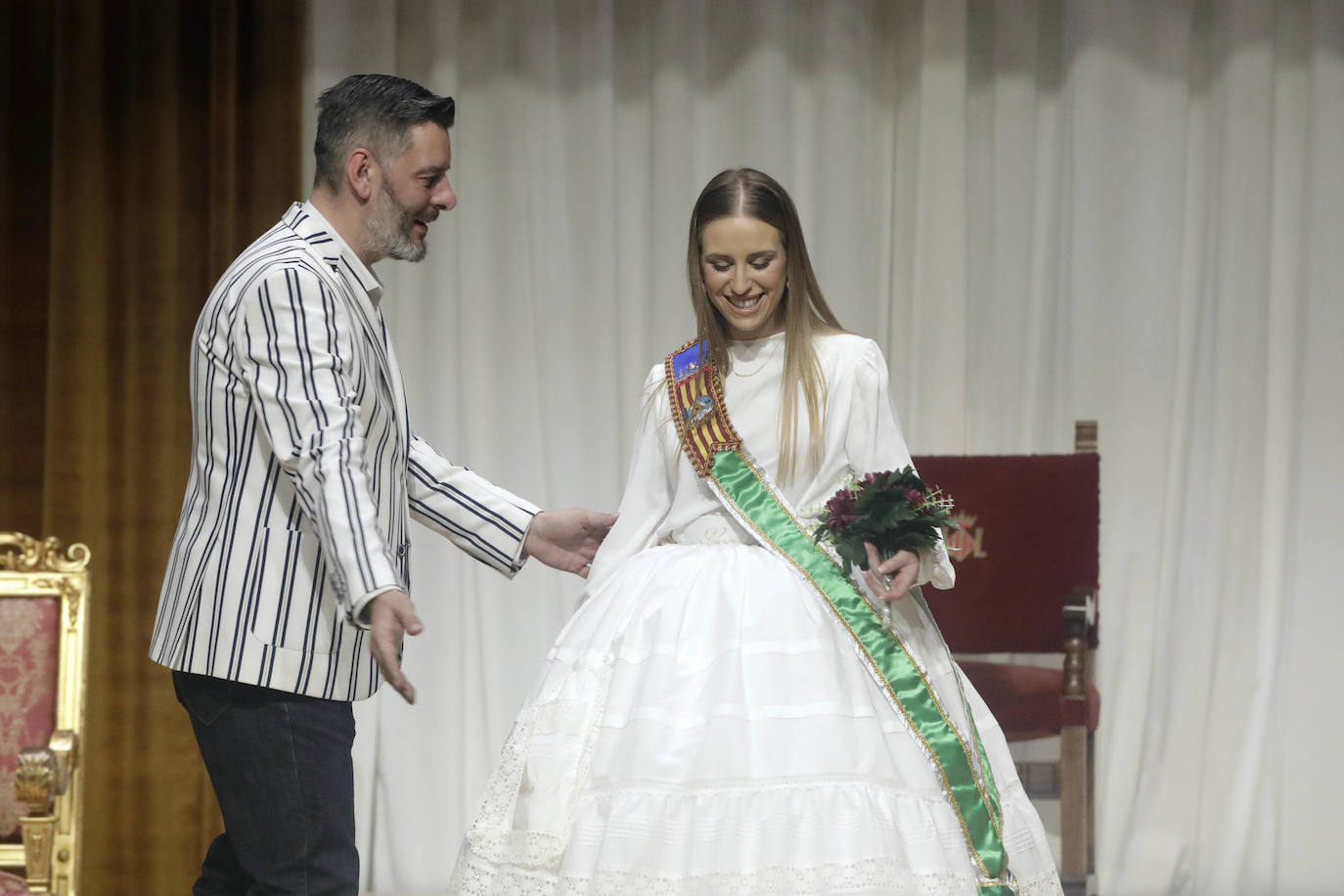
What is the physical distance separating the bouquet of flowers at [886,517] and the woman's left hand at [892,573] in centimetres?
1

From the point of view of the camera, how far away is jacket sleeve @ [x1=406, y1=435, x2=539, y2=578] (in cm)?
232

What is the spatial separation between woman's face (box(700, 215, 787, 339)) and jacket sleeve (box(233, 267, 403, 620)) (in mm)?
587

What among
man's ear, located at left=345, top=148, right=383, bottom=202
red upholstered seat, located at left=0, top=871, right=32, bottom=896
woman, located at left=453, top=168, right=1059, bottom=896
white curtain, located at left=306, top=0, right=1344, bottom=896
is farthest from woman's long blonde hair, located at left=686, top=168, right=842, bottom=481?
white curtain, located at left=306, top=0, right=1344, bottom=896

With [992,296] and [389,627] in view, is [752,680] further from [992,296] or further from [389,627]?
[992,296]

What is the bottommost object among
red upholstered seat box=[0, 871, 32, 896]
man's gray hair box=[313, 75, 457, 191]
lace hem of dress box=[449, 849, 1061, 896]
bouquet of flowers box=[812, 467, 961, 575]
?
red upholstered seat box=[0, 871, 32, 896]

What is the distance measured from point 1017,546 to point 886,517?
1.75 m

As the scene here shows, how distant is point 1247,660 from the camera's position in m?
3.86

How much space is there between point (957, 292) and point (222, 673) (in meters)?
2.61

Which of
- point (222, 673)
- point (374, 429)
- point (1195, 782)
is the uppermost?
point (374, 429)

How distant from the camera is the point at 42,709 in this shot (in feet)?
8.82

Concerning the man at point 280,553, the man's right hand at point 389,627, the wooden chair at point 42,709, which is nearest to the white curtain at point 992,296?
the wooden chair at point 42,709

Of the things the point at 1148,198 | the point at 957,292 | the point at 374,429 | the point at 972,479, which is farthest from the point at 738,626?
the point at 1148,198

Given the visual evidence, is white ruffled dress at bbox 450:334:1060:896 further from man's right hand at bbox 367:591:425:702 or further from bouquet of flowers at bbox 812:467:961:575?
man's right hand at bbox 367:591:425:702

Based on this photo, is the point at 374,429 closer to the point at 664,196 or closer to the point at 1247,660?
the point at 664,196
